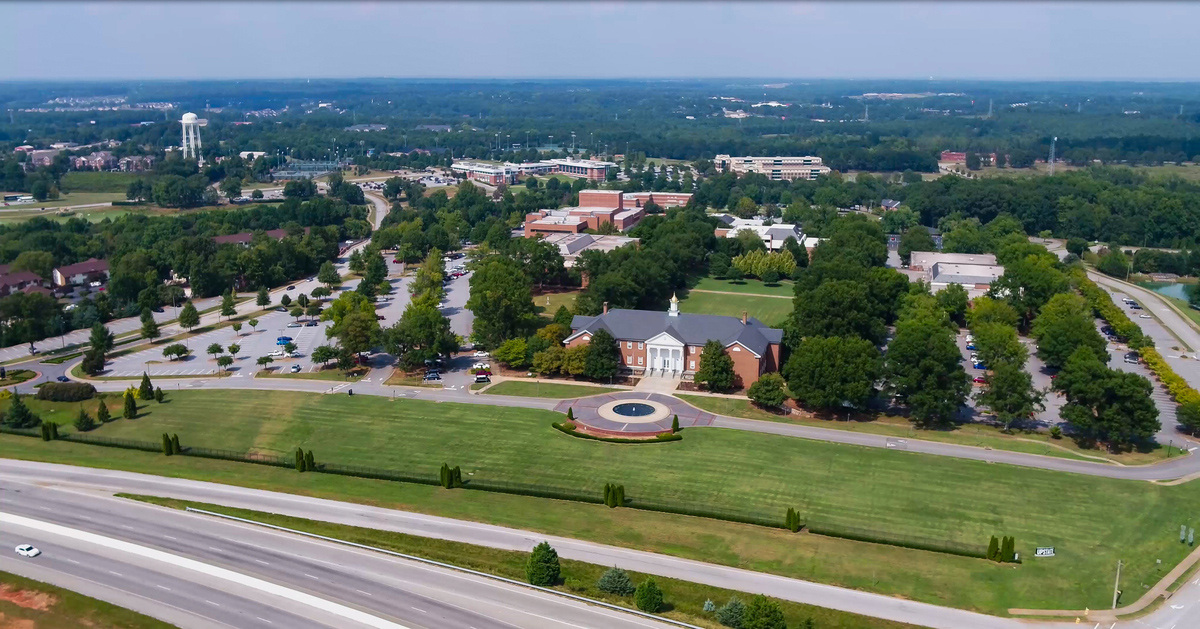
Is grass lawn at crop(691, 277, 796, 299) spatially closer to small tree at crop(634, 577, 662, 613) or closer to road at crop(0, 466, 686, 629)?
small tree at crop(634, 577, 662, 613)

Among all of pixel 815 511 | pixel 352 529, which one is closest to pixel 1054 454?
pixel 815 511

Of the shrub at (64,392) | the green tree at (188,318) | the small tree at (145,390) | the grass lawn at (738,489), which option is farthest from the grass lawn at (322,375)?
the green tree at (188,318)

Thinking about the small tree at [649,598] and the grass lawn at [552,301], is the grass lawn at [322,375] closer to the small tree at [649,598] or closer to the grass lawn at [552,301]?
the grass lawn at [552,301]

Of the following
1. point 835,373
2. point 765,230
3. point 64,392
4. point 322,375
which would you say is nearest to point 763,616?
point 835,373

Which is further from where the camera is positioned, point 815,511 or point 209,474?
point 209,474

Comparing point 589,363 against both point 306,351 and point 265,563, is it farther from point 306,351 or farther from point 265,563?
point 265,563
